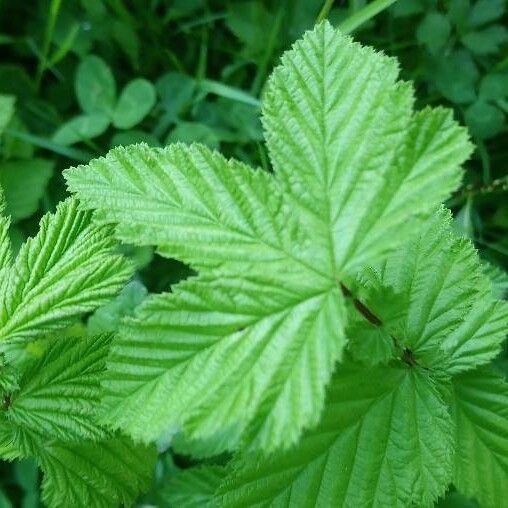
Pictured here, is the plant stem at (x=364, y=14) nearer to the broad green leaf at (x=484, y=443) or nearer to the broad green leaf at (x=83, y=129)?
the broad green leaf at (x=83, y=129)

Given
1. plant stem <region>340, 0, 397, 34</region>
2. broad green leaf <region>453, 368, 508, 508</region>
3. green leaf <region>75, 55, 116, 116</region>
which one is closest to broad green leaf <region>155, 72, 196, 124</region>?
green leaf <region>75, 55, 116, 116</region>

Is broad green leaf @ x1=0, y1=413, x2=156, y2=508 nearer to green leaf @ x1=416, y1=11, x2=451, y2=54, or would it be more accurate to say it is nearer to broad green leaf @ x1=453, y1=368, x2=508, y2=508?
broad green leaf @ x1=453, y1=368, x2=508, y2=508

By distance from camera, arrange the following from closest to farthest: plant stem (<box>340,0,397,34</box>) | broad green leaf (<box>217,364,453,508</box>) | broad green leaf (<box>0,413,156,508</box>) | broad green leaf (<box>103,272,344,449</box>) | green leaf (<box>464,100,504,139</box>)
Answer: broad green leaf (<box>103,272,344,449</box>), broad green leaf (<box>217,364,453,508</box>), broad green leaf (<box>0,413,156,508</box>), plant stem (<box>340,0,397,34</box>), green leaf (<box>464,100,504,139</box>)

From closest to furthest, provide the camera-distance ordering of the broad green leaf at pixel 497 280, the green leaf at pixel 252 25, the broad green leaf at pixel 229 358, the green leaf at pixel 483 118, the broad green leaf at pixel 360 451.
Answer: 1. the broad green leaf at pixel 229 358
2. the broad green leaf at pixel 360 451
3. the broad green leaf at pixel 497 280
4. the green leaf at pixel 483 118
5. the green leaf at pixel 252 25

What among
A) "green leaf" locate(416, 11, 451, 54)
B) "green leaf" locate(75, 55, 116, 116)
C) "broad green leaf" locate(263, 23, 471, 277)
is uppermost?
"green leaf" locate(416, 11, 451, 54)

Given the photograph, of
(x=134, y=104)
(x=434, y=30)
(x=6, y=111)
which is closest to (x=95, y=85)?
(x=134, y=104)

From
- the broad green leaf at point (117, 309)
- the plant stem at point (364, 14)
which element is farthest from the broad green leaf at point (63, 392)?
the plant stem at point (364, 14)
